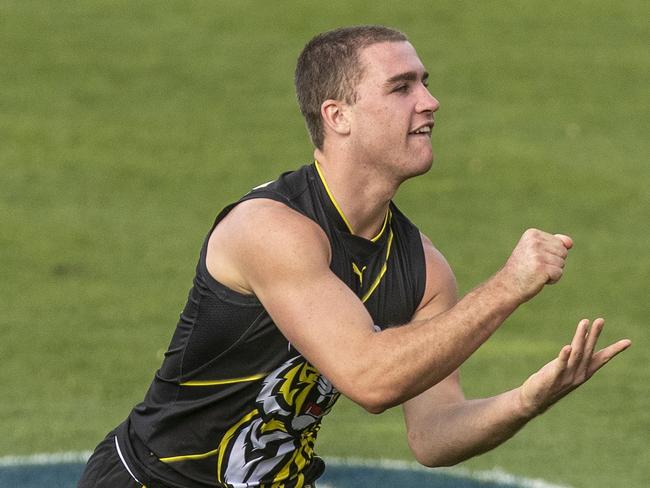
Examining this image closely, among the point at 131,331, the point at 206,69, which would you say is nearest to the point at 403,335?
the point at 131,331

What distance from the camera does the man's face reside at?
5246 millimetres

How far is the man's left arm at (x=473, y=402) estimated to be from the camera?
5008 mm

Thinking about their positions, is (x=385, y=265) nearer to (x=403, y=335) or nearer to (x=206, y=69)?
(x=403, y=335)

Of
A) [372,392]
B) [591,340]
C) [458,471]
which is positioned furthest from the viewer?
[458,471]

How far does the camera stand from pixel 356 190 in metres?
5.38

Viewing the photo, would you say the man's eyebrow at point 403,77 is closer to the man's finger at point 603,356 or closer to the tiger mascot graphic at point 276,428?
the tiger mascot graphic at point 276,428

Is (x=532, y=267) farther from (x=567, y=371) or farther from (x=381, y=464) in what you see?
(x=381, y=464)

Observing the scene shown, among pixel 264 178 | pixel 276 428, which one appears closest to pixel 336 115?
pixel 276 428

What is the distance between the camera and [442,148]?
48.0ft

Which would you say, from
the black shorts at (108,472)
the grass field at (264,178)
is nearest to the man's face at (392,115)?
the black shorts at (108,472)

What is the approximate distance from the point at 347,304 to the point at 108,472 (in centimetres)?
137

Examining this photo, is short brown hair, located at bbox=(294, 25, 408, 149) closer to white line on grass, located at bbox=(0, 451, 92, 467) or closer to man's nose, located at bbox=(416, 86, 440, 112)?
man's nose, located at bbox=(416, 86, 440, 112)

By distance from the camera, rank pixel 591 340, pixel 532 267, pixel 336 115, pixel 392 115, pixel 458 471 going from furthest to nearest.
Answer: pixel 458 471 < pixel 336 115 < pixel 392 115 < pixel 591 340 < pixel 532 267

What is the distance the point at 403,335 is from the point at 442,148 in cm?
1010
